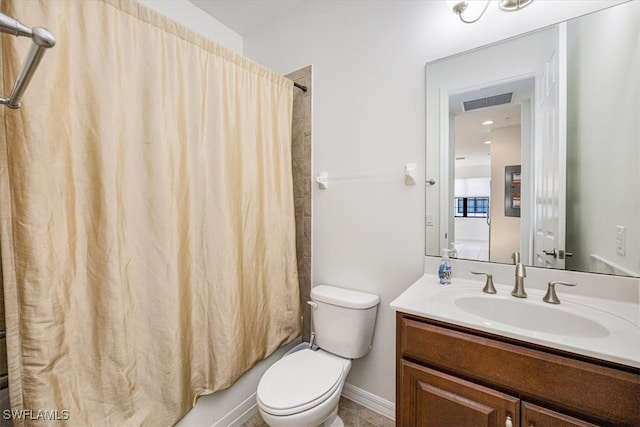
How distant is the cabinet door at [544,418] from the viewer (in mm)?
812

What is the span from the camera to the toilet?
120cm

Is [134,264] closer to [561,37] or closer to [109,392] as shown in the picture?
[109,392]

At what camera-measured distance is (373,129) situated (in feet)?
5.41

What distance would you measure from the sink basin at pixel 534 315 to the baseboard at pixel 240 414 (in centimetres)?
133

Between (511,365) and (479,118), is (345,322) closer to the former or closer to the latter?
(511,365)

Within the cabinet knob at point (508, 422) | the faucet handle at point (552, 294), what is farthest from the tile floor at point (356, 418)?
the faucet handle at point (552, 294)

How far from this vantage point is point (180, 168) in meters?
1.28

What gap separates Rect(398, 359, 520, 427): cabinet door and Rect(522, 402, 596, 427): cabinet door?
2 centimetres

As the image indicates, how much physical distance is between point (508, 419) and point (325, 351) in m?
0.95

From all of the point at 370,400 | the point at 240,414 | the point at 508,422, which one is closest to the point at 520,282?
the point at 508,422

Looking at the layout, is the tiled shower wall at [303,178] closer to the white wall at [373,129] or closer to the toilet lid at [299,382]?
the white wall at [373,129]

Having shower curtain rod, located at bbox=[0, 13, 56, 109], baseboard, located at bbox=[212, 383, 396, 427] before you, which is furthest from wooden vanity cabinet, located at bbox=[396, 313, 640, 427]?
shower curtain rod, located at bbox=[0, 13, 56, 109]

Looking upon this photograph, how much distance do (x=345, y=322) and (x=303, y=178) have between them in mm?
987

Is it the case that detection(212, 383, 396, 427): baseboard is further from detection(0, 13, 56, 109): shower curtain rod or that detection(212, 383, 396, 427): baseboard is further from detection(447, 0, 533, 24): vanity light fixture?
detection(447, 0, 533, 24): vanity light fixture
